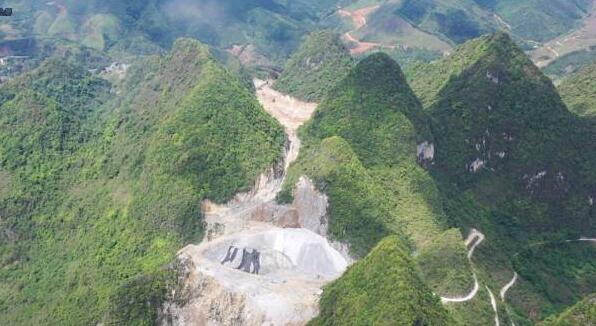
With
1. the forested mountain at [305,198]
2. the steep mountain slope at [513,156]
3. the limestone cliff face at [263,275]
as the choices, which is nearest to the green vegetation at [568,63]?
the forested mountain at [305,198]

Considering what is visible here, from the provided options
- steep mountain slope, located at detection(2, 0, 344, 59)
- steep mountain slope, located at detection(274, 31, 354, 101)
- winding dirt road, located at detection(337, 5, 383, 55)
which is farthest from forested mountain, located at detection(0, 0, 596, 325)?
steep mountain slope, located at detection(2, 0, 344, 59)

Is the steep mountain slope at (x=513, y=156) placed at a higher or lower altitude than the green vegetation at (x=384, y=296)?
lower

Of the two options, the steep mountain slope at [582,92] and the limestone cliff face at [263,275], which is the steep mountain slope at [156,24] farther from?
the limestone cliff face at [263,275]

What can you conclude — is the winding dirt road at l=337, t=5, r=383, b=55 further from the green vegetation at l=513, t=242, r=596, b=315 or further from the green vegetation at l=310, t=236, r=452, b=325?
the green vegetation at l=310, t=236, r=452, b=325

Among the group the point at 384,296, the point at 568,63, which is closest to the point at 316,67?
the point at 568,63

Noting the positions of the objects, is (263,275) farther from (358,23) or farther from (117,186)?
(358,23)

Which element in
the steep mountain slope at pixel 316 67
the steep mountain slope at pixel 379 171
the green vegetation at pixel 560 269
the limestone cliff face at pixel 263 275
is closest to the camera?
the limestone cliff face at pixel 263 275
